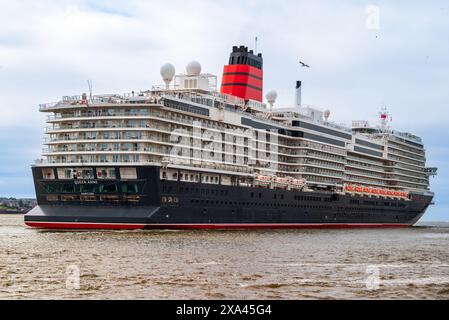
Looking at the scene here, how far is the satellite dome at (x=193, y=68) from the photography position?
87875 mm

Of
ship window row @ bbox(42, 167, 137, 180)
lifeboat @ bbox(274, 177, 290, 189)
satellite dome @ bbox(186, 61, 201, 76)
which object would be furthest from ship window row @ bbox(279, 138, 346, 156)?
ship window row @ bbox(42, 167, 137, 180)

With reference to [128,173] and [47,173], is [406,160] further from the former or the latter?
[47,173]

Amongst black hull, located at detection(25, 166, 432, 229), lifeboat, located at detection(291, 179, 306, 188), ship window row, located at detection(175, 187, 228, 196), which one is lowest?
black hull, located at detection(25, 166, 432, 229)

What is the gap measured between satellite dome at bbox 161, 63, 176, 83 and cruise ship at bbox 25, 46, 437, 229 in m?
0.16

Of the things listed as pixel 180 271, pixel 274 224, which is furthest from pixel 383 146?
pixel 180 271

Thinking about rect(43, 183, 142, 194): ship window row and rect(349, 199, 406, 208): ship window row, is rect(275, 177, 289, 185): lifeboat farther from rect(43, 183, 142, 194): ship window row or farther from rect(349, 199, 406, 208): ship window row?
rect(43, 183, 142, 194): ship window row

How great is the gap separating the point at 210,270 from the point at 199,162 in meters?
42.9

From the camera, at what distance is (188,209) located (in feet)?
243

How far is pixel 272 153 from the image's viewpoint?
96812 millimetres

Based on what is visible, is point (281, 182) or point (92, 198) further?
point (281, 182)

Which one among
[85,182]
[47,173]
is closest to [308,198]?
[85,182]

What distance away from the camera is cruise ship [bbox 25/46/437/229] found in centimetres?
7088
